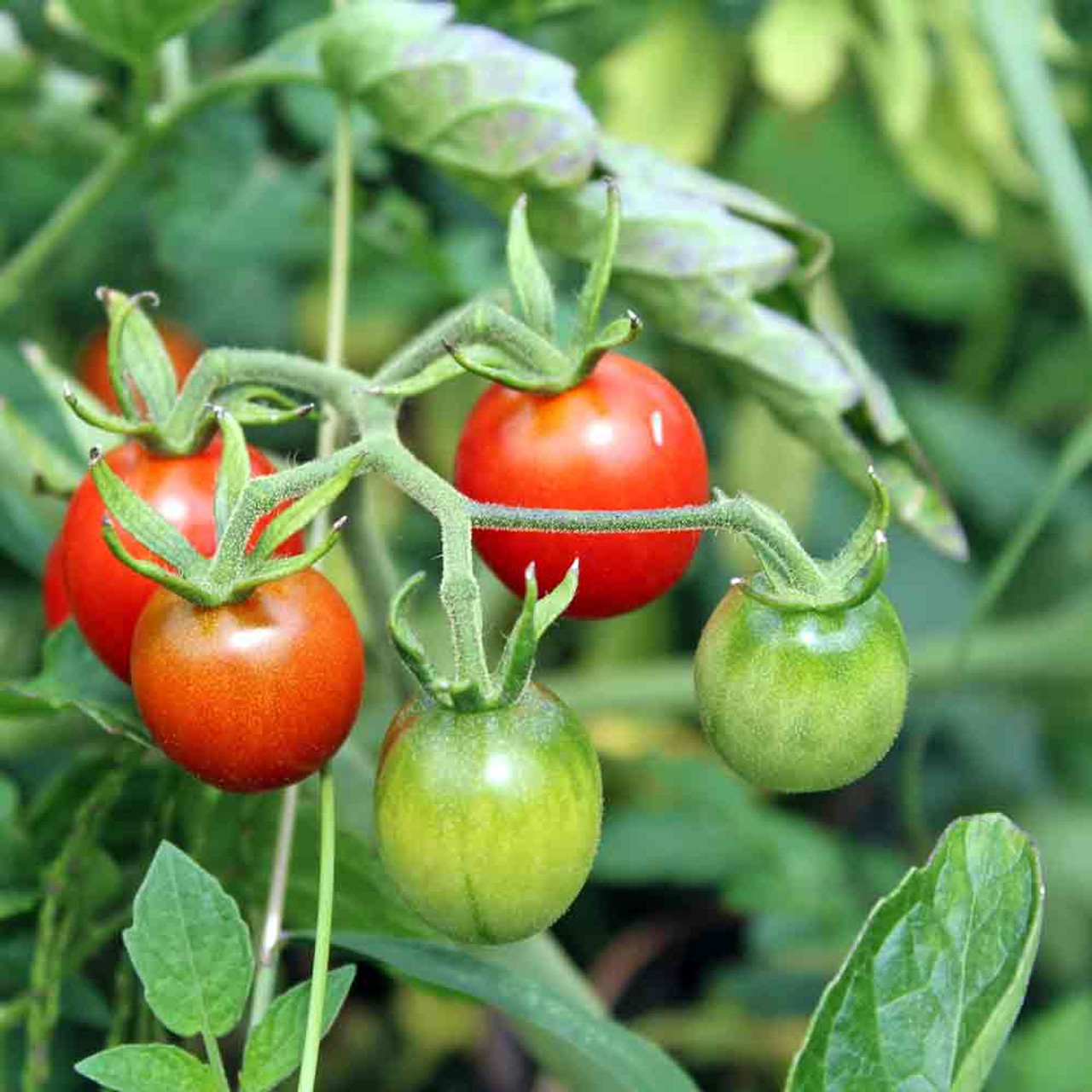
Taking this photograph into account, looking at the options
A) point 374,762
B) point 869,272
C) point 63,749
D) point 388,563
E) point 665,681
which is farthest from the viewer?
point 869,272

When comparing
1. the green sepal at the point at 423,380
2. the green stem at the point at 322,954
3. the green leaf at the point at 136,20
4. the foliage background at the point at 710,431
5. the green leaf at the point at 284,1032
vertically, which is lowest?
the foliage background at the point at 710,431

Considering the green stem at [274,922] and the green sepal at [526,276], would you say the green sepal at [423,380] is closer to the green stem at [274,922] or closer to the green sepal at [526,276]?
the green sepal at [526,276]

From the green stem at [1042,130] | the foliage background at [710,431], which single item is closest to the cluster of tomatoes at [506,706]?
the foliage background at [710,431]

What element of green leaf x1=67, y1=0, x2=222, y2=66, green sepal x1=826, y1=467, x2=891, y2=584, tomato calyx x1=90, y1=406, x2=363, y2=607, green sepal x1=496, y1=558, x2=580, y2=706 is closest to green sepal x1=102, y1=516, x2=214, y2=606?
tomato calyx x1=90, y1=406, x2=363, y2=607

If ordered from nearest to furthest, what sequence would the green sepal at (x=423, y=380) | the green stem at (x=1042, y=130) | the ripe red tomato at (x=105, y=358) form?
1. the green sepal at (x=423, y=380)
2. the green stem at (x=1042, y=130)
3. the ripe red tomato at (x=105, y=358)

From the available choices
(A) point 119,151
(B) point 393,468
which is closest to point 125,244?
(A) point 119,151

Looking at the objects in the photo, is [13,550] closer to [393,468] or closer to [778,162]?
[393,468]
